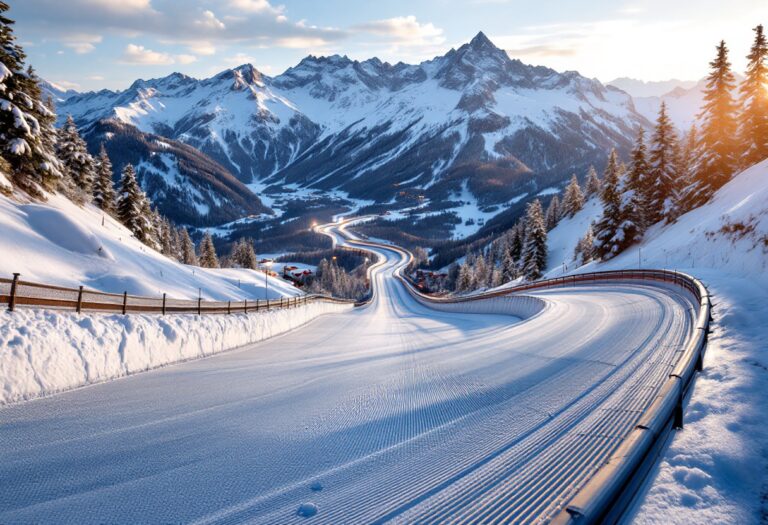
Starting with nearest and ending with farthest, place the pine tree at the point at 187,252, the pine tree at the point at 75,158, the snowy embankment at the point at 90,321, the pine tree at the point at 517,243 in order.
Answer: the snowy embankment at the point at 90,321 < the pine tree at the point at 75,158 < the pine tree at the point at 517,243 < the pine tree at the point at 187,252

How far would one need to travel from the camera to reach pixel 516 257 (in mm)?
72062

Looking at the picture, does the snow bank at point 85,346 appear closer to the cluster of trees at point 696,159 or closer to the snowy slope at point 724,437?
the snowy slope at point 724,437

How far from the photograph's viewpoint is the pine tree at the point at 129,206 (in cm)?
4874

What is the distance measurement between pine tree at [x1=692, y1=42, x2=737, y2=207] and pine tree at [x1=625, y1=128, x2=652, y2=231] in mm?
4703

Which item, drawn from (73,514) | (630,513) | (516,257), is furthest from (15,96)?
(516,257)

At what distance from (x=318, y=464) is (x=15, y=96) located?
39.5 meters

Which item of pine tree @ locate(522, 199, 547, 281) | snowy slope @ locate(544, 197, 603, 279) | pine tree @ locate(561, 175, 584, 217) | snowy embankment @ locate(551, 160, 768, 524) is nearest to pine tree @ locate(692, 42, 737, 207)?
pine tree @ locate(522, 199, 547, 281)

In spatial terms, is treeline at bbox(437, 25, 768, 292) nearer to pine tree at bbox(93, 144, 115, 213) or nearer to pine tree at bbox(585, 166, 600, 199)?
pine tree at bbox(585, 166, 600, 199)

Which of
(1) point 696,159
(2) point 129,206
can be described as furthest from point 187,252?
(1) point 696,159

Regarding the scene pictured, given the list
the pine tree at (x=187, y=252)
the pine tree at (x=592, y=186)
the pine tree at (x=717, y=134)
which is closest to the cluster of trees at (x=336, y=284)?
the pine tree at (x=187, y=252)

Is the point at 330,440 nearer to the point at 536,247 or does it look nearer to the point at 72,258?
the point at 72,258

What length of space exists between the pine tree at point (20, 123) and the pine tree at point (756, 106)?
59.8 m

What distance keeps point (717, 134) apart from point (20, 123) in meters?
59.5

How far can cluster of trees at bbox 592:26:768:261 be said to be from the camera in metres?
38.8
